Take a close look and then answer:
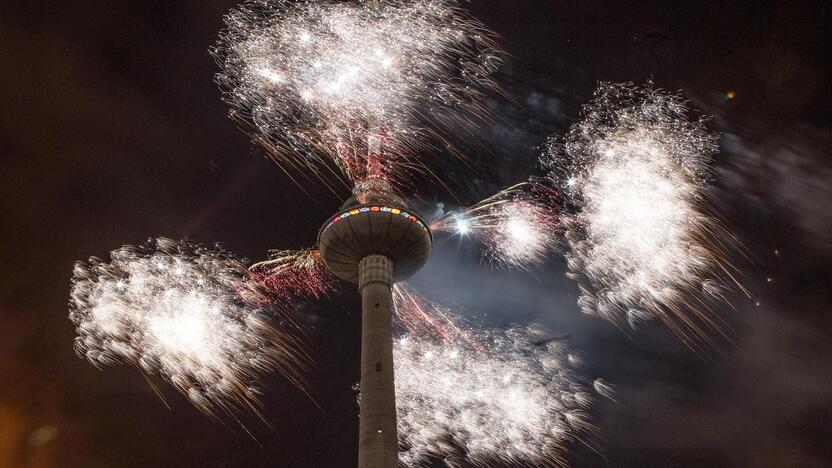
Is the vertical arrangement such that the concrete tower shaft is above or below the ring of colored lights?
below

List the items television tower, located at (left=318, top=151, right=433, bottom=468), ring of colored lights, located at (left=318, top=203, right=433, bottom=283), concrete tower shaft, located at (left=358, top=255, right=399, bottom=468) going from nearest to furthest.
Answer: concrete tower shaft, located at (left=358, top=255, right=399, bottom=468)
television tower, located at (left=318, top=151, right=433, bottom=468)
ring of colored lights, located at (left=318, top=203, right=433, bottom=283)

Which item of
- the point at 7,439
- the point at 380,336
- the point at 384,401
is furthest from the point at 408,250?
the point at 7,439

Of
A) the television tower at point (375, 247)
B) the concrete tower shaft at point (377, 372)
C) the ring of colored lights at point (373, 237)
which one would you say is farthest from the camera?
the ring of colored lights at point (373, 237)

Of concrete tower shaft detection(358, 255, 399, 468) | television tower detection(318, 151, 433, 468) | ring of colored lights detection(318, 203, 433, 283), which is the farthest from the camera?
ring of colored lights detection(318, 203, 433, 283)

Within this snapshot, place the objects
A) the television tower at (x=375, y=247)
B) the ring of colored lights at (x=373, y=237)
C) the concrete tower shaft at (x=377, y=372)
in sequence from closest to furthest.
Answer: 1. the concrete tower shaft at (x=377, y=372)
2. the television tower at (x=375, y=247)
3. the ring of colored lights at (x=373, y=237)

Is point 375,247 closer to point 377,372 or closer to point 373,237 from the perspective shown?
point 373,237

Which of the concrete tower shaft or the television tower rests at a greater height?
the television tower

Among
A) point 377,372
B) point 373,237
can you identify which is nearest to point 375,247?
point 373,237

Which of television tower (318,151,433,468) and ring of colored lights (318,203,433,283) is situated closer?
television tower (318,151,433,468)
